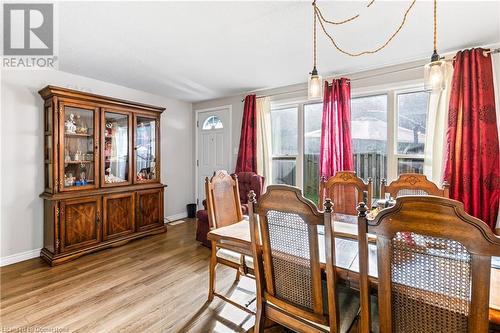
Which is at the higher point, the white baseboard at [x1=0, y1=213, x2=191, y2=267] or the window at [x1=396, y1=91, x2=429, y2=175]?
the window at [x1=396, y1=91, x2=429, y2=175]

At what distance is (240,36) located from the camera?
2387mm

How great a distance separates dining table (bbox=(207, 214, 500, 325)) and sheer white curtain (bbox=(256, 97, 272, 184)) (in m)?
1.97

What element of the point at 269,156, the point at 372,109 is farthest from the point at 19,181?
the point at 372,109

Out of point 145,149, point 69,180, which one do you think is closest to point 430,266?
point 69,180

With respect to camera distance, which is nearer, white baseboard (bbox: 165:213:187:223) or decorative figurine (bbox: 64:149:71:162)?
decorative figurine (bbox: 64:149:71:162)

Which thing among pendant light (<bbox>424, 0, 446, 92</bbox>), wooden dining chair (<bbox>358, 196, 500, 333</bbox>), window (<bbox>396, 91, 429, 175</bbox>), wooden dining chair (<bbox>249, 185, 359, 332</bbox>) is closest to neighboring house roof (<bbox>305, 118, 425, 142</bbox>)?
window (<bbox>396, 91, 429, 175</bbox>)

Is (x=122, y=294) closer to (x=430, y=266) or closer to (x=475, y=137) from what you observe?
(x=430, y=266)

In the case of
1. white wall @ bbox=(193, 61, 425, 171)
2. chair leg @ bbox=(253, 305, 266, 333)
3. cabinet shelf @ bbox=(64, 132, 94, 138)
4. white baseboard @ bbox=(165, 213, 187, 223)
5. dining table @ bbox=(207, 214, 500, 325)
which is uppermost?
white wall @ bbox=(193, 61, 425, 171)

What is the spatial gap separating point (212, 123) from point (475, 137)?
400 cm

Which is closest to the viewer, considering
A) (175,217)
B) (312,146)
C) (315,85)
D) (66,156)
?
(315,85)

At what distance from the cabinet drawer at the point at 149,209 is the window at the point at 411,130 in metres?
3.58

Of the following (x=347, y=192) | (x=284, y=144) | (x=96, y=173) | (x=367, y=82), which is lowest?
(x=347, y=192)
